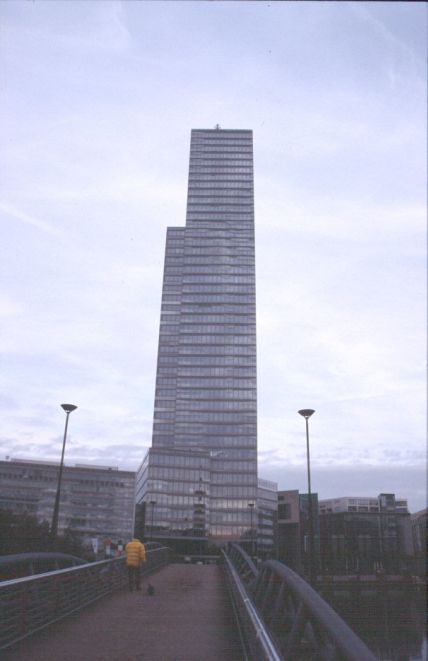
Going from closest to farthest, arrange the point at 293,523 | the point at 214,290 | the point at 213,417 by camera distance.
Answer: the point at 213,417, the point at 293,523, the point at 214,290

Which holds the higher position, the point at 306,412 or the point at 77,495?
the point at 306,412

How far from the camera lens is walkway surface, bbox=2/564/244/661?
6.38 m

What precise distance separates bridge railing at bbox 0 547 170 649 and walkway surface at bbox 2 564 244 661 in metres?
0.21

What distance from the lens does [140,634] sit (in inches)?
299

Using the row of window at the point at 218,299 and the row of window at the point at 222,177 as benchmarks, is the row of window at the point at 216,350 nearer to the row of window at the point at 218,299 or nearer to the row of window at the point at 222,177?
the row of window at the point at 218,299

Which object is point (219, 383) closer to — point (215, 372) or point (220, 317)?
point (215, 372)

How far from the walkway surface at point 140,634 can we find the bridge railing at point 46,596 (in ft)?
0.69

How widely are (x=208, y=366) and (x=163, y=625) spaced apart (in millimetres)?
117794

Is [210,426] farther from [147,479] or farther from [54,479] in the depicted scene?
[54,479]

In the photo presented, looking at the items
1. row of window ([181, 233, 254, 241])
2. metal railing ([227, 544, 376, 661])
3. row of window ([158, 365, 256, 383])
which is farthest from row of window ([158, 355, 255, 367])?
metal railing ([227, 544, 376, 661])

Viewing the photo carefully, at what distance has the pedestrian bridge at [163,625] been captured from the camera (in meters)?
4.93

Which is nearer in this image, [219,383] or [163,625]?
[163,625]

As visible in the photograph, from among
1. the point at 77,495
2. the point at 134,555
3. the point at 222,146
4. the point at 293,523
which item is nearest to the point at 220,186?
the point at 222,146

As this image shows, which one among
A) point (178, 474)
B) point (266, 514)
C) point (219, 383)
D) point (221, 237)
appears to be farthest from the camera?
point (221, 237)
